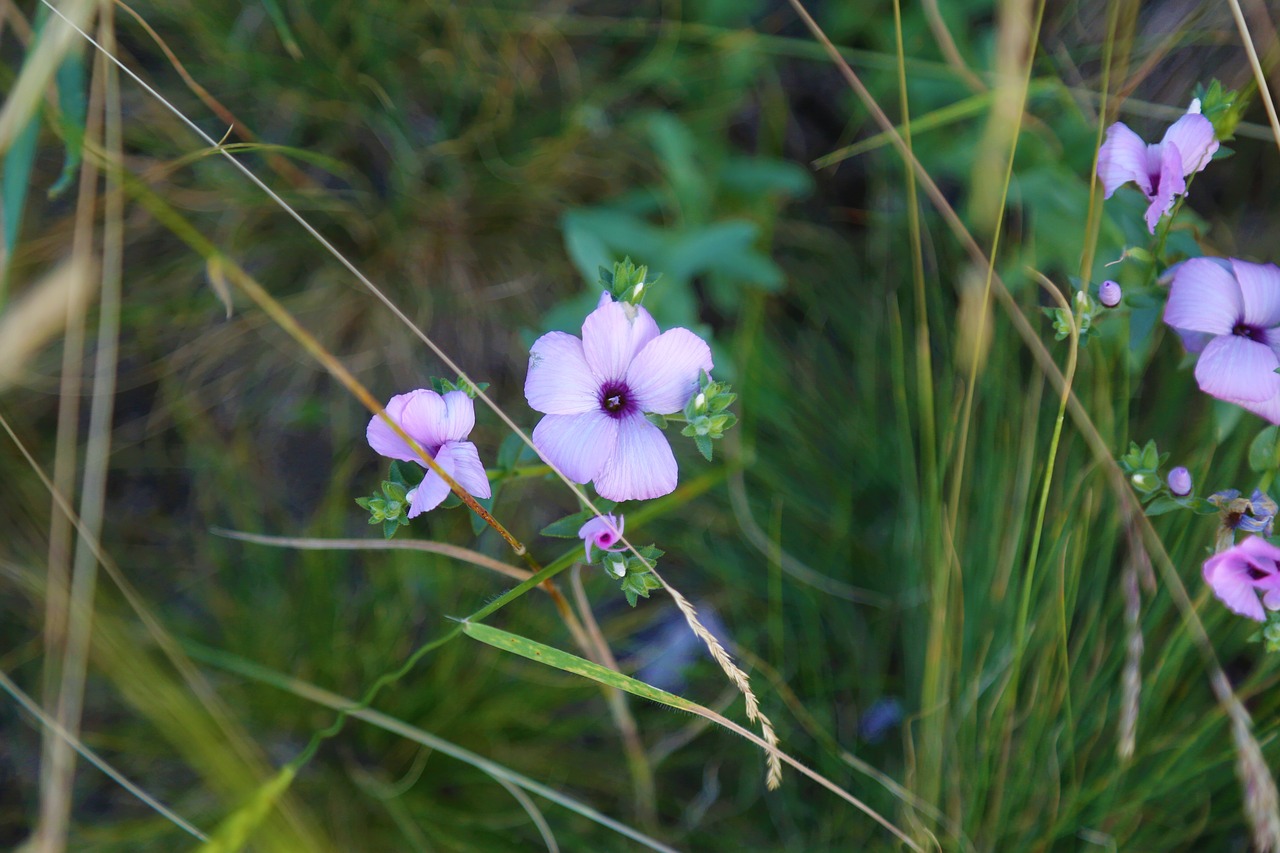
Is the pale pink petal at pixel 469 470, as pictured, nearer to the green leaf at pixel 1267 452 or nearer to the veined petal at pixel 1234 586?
the veined petal at pixel 1234 586

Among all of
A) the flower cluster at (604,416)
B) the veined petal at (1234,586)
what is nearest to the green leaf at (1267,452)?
the veined petal at (1234,586)

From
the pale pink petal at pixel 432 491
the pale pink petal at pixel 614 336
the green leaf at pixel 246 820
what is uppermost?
the pale pink petal at pixel 614 336

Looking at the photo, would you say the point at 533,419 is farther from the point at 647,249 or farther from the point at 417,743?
the point at 417,743

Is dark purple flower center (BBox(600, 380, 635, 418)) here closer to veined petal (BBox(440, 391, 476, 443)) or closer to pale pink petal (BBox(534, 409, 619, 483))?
pale pink petal (BBox(534, 409, 619, 483))

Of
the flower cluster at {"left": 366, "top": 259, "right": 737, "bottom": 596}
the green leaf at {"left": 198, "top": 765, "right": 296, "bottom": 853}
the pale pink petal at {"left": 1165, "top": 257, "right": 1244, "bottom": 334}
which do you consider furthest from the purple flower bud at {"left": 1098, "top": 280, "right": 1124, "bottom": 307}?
the green leaf at {"left": 198, "top": 765, "right": 296, "bottom": 853}

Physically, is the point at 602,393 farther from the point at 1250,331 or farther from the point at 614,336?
the point at 1250,331

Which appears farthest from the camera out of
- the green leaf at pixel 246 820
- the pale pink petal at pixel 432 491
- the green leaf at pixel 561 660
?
the green leaf at pixel 246 820

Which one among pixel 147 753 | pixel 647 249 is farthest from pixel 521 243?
pixel 147 753
